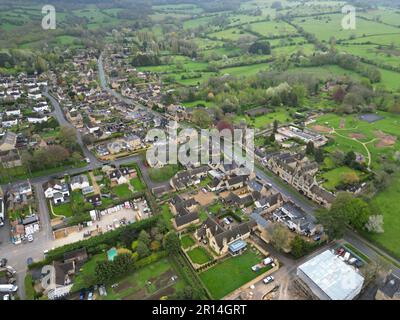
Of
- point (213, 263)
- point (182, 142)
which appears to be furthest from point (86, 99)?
point (213, 263)

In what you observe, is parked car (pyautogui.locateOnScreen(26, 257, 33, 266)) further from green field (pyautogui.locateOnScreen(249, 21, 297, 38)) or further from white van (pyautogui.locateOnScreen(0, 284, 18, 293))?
green field (pyautogui.locateOnScreen(249, 21, 297, 38))

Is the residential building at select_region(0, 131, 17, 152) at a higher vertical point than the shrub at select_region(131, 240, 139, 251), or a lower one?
higher

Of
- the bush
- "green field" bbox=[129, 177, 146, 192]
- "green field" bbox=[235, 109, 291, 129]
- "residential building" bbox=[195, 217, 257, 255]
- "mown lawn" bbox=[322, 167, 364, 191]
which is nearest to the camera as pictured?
the bush

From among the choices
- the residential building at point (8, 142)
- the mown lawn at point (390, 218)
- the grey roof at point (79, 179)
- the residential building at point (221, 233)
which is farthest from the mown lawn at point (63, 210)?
the mown lawn at point (390, 218)

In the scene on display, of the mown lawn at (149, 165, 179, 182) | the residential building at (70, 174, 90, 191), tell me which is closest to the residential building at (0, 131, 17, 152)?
the residential building at (70, 174, 90, 191)

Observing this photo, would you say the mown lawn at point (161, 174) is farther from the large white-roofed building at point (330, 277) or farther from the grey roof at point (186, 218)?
the large white-roofed building at point (330, 277)

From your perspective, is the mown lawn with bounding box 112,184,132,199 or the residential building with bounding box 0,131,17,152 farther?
the residential building with bounding box 0,131,17,152

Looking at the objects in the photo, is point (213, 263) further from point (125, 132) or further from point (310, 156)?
point (125, 132)
